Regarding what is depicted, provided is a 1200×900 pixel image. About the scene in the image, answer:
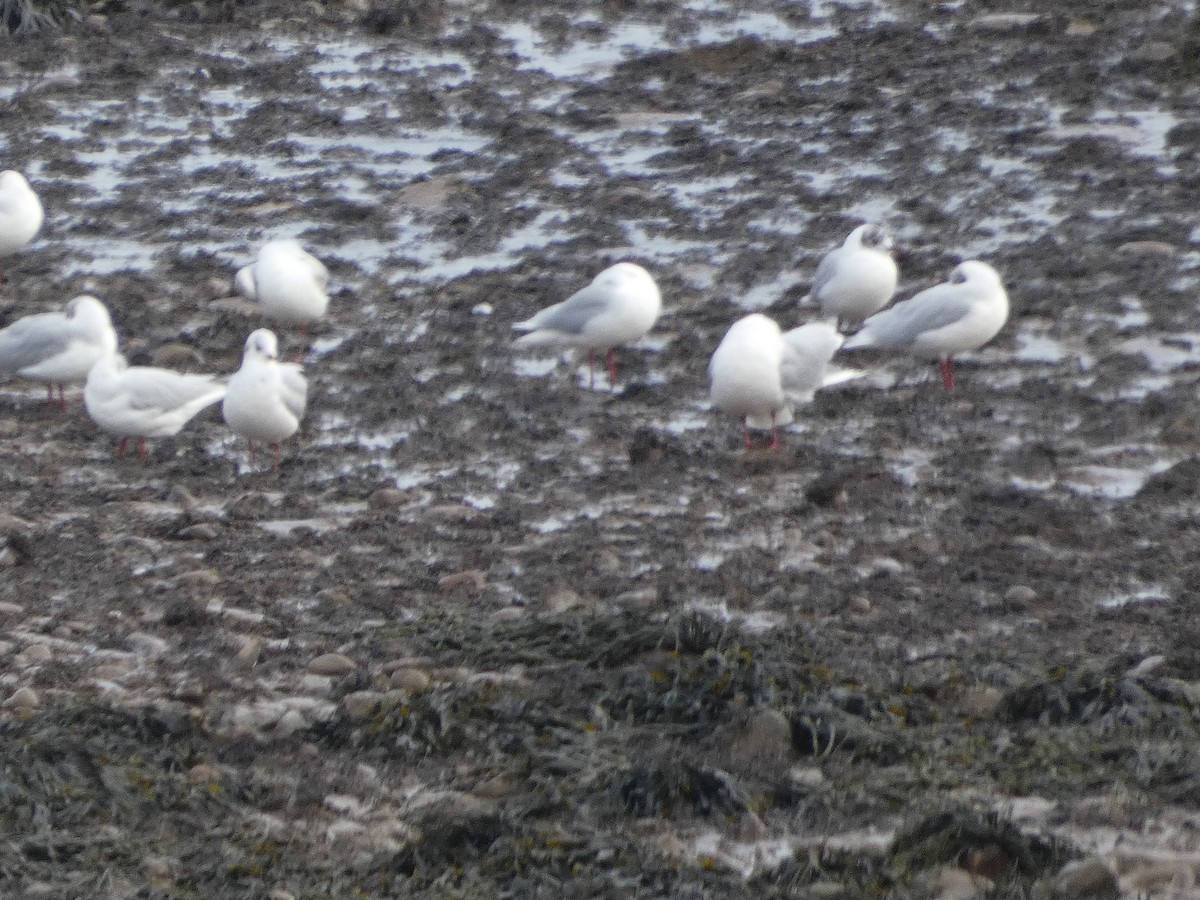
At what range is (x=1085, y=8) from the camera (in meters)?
15.6

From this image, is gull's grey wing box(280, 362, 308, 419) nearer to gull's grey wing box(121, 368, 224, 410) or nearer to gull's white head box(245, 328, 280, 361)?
gull's white head box(245, 328, 280, 361)

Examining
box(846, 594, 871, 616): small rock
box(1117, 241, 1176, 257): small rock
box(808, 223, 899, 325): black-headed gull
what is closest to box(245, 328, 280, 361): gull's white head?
box(808, 223, 899, 325): black-headed gull

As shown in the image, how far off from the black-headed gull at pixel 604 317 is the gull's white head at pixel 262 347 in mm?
1337

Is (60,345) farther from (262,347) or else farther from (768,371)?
(768,371)

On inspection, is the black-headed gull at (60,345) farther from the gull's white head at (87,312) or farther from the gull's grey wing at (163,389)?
the gull's grey wing at (163,389)

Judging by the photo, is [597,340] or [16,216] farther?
[16,216]

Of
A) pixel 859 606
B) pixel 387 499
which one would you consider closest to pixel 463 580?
pixel 387 499

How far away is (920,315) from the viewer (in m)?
9.80

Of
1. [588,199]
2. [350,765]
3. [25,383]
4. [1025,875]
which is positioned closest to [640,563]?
[350,765]

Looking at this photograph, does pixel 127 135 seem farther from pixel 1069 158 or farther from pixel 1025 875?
pixel 1025 875

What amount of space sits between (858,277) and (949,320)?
2.49ft

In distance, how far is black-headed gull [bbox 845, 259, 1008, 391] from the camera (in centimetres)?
966

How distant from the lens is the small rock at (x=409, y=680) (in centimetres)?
635

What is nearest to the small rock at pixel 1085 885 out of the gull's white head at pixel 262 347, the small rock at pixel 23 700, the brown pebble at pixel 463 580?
the small rock at pixel 23 700
